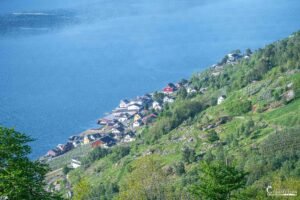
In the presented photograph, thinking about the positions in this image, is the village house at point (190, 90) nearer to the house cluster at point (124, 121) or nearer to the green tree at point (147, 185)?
the house cluster at point (124, 121)

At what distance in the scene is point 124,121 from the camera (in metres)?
63.3

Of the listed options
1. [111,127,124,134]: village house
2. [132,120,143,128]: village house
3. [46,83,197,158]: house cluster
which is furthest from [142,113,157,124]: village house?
[111,127,124,134]: village house

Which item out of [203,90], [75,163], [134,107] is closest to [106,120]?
[134,107]

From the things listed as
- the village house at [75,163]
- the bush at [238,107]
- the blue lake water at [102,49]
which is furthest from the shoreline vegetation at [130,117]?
the bush at [238,107]

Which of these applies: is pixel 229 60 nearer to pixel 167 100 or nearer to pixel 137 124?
pixel 167 100

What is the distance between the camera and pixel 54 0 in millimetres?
149125

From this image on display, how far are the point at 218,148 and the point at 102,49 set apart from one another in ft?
202

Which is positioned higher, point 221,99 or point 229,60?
point 229,60

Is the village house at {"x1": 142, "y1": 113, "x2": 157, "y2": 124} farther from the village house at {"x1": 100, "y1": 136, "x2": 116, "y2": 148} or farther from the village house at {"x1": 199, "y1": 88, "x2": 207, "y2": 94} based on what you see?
the village house at {"x1": 199, "y1": 88, "x2": 207, "y2": 94}

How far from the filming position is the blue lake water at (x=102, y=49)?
2665 inches

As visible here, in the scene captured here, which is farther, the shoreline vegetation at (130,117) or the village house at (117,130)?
the village house at (117,130)

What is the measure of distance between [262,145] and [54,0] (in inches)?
5032

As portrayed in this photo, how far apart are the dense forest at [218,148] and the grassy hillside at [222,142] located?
5 centimetres

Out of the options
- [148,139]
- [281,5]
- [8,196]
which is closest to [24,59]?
[148,139]
